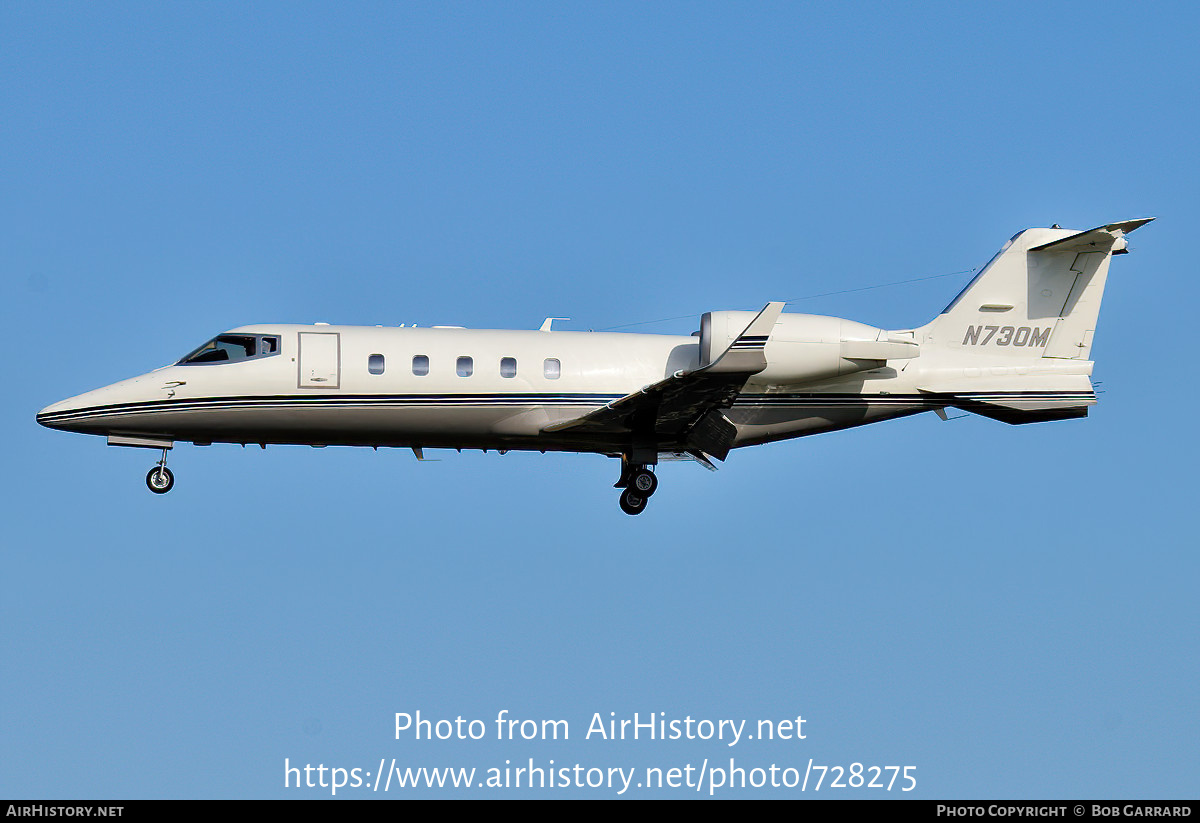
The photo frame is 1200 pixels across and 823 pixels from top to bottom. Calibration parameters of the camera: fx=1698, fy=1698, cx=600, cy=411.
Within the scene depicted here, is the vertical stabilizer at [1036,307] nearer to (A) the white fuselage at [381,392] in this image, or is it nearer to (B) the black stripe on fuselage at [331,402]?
(A) the white fuselage at [381,392]

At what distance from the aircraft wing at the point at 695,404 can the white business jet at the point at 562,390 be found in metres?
0.05

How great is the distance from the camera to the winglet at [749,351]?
86.8 ft

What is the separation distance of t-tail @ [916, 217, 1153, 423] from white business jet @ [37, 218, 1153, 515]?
47 mm

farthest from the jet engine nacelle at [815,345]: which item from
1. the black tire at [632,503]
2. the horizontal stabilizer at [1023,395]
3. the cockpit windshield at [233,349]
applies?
the cockpit windshield at [233,349]

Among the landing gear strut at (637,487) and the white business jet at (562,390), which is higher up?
the white business jet at (562,390)

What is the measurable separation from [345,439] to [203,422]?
2.43 meters

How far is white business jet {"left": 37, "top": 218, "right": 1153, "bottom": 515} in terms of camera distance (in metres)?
28.9

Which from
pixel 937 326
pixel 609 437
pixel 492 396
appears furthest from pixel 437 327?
pixel 937 326

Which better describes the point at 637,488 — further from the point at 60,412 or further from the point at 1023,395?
the point at 60,412

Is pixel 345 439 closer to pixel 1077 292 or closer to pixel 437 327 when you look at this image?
pixel 437 327

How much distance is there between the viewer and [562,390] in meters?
29.6

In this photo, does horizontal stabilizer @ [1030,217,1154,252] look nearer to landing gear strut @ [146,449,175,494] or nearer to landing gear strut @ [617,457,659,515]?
landing gear strut @ [617,457,659,515]

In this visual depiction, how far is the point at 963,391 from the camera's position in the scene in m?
30.7
